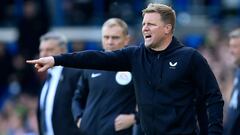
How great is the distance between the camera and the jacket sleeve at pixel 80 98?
396 inches

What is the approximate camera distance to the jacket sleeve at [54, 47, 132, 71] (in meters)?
8.02

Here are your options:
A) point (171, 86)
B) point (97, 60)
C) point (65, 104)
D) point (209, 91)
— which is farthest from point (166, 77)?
point (65, 104)

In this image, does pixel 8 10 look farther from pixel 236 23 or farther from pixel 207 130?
pixel 207 130

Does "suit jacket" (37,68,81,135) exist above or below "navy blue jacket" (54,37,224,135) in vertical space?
below

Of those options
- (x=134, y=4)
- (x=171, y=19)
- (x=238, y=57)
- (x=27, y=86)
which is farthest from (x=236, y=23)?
(x=171, y=19)

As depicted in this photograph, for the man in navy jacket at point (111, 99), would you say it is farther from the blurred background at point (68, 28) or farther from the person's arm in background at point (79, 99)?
the blurred background at point (68, 28)

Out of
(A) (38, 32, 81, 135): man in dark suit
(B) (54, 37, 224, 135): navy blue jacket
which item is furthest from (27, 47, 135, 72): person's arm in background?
(A) (38, 32, 81, 135): man in dark suit

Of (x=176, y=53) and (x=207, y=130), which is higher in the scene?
(x=176, y=53)

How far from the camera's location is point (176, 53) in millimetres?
8094

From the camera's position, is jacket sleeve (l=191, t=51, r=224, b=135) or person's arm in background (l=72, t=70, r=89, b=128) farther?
person's arm in background (l=72, t=70, r=89, b=128)

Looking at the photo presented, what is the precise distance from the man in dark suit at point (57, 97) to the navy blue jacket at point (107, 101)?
0.23m

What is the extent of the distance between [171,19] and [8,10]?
36.0ft

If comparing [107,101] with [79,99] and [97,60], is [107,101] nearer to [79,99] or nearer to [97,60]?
[79,99]

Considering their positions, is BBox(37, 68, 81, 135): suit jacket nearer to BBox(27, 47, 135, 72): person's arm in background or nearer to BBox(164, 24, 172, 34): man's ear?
BBox(27, 47, 135, 72): person's arm in background
